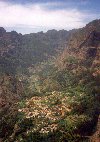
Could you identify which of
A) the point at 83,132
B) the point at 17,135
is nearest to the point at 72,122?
the point at 83,132

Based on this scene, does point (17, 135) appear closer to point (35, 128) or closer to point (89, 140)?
point (35, 128)

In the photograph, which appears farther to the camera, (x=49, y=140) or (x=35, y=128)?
(x=35, y=128)

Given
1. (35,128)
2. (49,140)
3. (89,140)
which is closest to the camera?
(89,140)

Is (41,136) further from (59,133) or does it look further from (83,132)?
(83,132)

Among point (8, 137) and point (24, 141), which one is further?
point (8, 137)

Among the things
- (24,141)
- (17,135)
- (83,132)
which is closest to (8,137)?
(17,135)

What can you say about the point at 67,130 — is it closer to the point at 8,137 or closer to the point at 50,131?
the point at 50,131

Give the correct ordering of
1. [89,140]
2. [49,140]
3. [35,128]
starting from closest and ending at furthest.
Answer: [89,140] → [49,140] → [35,128]

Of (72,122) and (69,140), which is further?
(72,122)

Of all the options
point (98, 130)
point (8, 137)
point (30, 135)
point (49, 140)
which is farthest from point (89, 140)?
point (8, 137)
